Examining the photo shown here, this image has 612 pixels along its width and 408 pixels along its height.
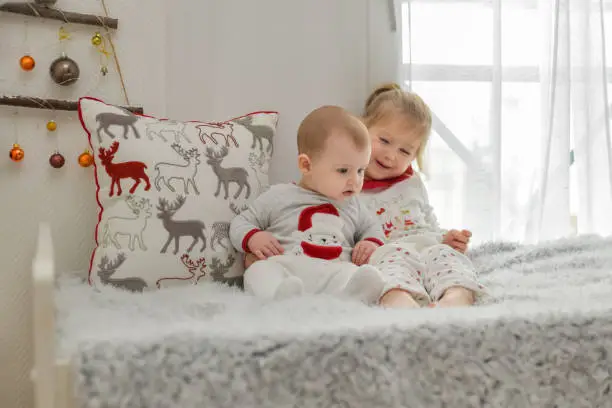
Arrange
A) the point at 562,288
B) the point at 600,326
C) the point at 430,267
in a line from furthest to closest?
1. the point at 430,267
2. the point at 562,288
3. the point at 600,326

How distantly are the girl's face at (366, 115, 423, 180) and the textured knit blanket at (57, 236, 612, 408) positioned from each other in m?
0.59

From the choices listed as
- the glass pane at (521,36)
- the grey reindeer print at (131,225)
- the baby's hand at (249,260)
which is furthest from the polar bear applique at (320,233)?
the glass pane at (521,36)

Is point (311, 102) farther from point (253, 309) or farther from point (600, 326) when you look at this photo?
point (600, 326)

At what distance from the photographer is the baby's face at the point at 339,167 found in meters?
1.34

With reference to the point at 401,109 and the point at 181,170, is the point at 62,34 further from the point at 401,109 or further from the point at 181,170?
the point at 401,109

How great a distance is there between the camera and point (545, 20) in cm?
179

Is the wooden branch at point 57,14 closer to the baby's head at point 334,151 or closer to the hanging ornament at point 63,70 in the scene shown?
the hanging ornament at point 63,70

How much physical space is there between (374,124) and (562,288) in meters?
0.60

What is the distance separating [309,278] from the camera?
4.09 ft

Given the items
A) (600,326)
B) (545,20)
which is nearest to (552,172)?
(545,20)

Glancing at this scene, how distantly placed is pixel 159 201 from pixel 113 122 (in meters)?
0.19

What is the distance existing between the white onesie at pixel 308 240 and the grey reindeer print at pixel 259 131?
132mm

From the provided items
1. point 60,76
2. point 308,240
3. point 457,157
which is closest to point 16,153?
point 60,76

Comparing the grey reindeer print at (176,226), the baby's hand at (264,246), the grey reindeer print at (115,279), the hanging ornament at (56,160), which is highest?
the hanging ornament at (56,160)
